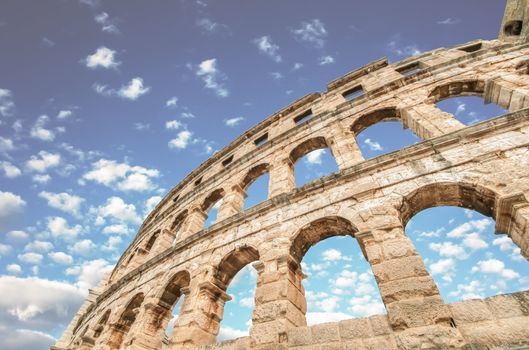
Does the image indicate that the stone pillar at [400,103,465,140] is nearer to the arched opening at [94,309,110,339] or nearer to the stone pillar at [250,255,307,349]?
the stone pillar at [250,255,307,349]

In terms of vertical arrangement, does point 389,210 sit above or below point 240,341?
above

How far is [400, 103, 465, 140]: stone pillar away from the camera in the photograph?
6255mm

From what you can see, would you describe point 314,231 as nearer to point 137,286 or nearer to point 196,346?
point 196,346

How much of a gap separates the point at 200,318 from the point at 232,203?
4165mm

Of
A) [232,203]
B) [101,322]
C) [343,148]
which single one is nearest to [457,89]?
[343,148]

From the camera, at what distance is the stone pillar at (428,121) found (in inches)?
246

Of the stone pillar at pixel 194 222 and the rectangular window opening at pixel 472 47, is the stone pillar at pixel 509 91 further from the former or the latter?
the stone pillar at pixel 194 222

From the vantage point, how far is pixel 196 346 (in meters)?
5.03

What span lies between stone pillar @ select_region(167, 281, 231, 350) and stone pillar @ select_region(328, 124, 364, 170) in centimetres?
435

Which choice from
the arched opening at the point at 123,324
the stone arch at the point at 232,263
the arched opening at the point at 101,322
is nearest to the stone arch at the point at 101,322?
the arched opening at the point at 101,322

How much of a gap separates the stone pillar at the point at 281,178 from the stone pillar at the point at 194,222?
363 cm

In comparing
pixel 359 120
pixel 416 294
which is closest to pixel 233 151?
pixel 359 120

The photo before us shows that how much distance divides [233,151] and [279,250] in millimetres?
8806

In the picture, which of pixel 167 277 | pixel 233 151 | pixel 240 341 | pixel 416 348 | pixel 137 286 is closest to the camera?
pixel 416 348
